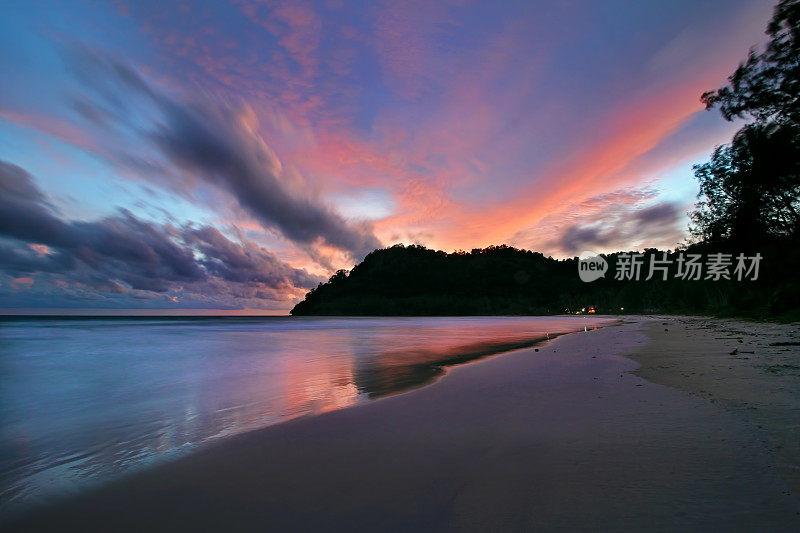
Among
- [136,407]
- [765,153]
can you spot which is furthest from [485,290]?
[136,407]

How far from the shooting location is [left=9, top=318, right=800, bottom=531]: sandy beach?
2.42 meters

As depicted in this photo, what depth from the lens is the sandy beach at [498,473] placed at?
7.93ft

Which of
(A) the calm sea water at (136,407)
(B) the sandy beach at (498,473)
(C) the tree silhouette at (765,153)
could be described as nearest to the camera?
(B) the sandy beach at (498,473)

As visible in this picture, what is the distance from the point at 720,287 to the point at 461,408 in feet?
→ 283

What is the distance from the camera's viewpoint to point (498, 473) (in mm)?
3117

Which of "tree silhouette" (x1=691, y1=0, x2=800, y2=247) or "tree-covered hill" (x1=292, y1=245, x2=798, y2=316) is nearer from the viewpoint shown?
Result: "tree silhouette" (x1=691, y1=0, x2=800, y2=247)

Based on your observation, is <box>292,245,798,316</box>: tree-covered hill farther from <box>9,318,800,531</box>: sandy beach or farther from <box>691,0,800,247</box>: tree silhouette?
<box>9,318,800,531</box>: sandy beach

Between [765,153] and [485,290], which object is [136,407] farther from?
[485,290]

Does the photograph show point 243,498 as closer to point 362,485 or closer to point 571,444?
point 362,485

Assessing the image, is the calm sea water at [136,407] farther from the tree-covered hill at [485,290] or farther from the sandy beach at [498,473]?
the tree-covered hill at [485,290]

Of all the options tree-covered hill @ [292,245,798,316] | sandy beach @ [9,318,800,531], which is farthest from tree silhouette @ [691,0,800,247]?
tree-covered hill @ [292,245,798,316]

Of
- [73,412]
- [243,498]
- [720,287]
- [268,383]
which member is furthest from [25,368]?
[720,287]

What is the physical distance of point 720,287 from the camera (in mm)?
68125

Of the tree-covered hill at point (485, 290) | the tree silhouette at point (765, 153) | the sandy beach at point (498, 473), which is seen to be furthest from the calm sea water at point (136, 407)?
the tree-covered hill at point (485, 290)
